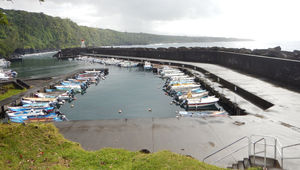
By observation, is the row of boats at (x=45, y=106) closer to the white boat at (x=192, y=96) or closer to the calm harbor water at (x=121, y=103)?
the calm harbor water at (x=121, y=103)

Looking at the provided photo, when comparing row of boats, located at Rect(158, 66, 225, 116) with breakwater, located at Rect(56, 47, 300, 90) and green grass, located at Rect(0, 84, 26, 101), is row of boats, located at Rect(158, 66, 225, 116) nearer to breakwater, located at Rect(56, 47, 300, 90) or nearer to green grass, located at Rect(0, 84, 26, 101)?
breakwater, located at Rect(56, 47, 300, 90)

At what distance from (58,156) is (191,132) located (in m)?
6.53

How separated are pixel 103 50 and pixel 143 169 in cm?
8563

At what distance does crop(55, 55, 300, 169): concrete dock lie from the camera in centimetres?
920

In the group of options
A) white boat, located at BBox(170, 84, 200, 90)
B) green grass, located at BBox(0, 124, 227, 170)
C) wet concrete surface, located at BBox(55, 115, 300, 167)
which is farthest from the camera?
white boat, located at BBox(170, 84, 200, 90)

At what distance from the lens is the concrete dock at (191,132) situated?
920cm

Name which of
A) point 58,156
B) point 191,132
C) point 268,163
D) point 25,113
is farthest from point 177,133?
point 25,113

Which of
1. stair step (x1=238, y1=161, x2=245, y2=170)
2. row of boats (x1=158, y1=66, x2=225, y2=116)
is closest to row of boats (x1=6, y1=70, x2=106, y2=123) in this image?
row of boats (x1=158, y1=66, x2=225, y2=116)

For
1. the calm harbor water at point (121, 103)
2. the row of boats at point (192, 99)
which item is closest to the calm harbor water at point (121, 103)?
the calm harbor water at point (121, 103)

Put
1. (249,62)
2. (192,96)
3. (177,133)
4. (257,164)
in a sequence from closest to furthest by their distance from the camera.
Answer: (257,164), (177,133), (192,96), (249,62)

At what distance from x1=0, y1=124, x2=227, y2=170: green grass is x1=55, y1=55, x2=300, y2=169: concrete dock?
1.95 meters

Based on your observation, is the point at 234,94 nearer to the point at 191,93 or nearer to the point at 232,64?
the point at 191,93

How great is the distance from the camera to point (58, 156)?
6.84 meters

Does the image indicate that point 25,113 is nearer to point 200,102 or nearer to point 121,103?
point 121,103
